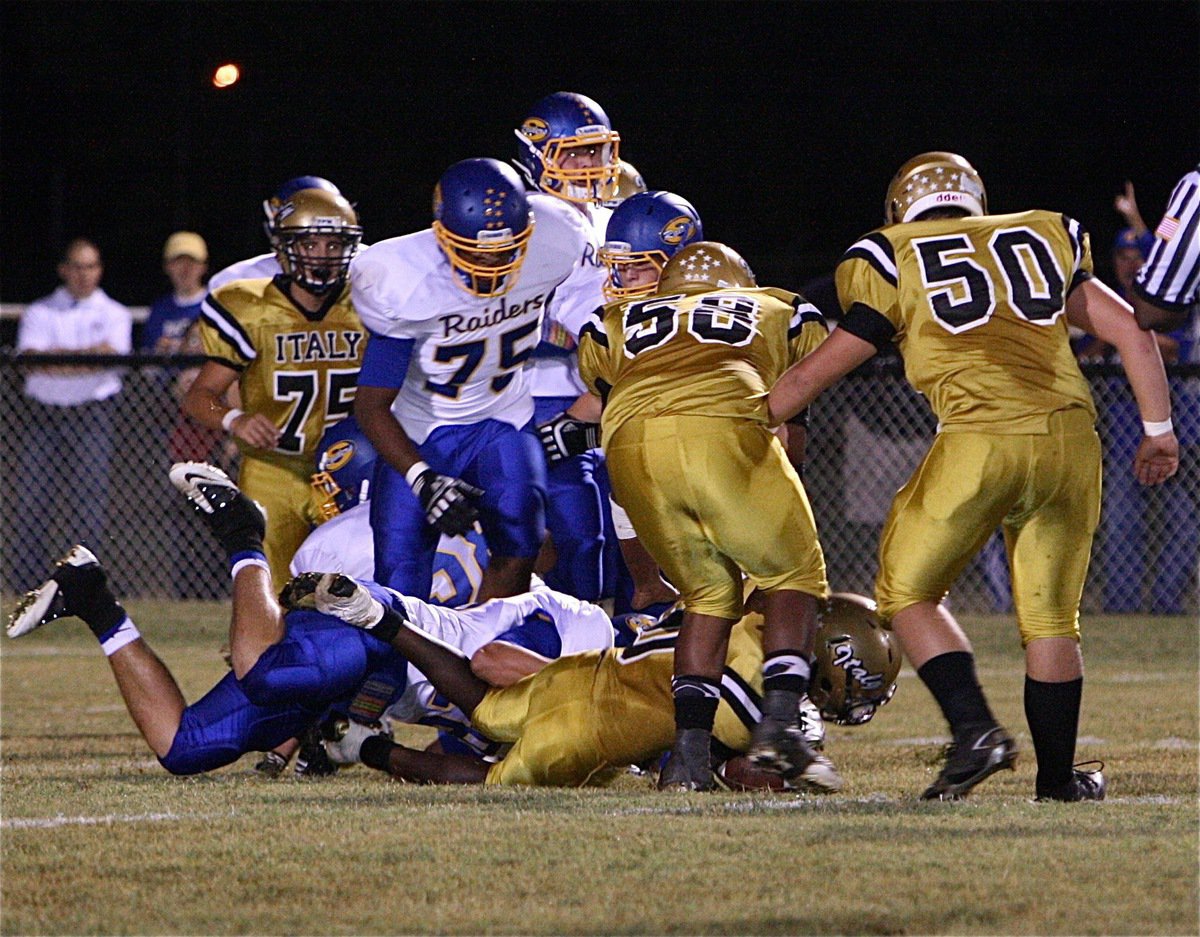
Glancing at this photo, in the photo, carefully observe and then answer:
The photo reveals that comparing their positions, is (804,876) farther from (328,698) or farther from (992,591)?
A: (992,591)

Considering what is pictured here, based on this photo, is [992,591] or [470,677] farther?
[992,591]

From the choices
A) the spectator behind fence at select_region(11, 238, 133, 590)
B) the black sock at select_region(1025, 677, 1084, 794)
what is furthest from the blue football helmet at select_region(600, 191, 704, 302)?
the spectator behind fence at select_region(11, 238, 133, 590)

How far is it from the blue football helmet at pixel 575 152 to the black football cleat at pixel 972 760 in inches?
118

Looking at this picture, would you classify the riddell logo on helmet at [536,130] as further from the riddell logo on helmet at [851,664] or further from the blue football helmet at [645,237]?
the riddell logo on helmet at [851,664]

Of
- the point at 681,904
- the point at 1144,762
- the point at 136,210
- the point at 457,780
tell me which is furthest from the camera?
the point at 136,210

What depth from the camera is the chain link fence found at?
32.8 feet

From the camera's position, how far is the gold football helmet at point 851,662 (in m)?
4.85

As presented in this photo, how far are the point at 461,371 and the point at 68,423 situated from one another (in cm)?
520

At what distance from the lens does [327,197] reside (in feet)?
21.0

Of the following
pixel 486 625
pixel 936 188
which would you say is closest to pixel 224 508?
pixel 486 625

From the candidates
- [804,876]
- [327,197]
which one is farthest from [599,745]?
[327,197]

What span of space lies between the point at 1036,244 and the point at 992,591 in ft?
20.4

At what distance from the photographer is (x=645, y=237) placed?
5.59 metres

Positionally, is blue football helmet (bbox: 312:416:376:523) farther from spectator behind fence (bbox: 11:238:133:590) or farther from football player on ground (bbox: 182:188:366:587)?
spectator behind fence (bbox: 11:238:133:590)
